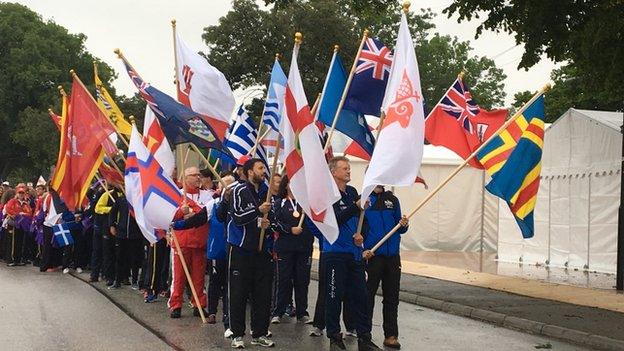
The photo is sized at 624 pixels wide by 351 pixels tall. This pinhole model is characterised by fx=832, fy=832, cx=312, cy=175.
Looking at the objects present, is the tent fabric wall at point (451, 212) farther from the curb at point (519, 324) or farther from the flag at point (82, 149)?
the flag at point (82, 149)

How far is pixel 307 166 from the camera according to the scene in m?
7.87

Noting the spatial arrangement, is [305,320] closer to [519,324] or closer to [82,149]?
[519,324]

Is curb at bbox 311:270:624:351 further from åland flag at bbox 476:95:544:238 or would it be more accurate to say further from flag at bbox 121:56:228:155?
flag at bbox 121:56:228:155

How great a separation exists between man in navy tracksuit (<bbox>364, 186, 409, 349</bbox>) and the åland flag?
201 cm

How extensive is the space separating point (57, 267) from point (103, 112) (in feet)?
24.4

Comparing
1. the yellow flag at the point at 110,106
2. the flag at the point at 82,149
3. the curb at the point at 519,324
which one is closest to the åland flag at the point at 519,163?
the curb at the point at 519,324

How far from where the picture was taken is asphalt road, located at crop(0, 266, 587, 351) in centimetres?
881

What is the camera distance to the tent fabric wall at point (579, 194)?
17.6 meters

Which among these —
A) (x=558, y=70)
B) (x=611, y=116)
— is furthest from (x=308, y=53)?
(x=611, y=116)

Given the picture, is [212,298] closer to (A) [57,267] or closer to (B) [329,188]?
(B) [329,188]

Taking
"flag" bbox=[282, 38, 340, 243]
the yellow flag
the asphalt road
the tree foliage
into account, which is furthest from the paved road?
the tree foliage

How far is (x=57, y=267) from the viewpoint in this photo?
1881 cm

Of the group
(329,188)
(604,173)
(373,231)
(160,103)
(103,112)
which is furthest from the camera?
(604,173)

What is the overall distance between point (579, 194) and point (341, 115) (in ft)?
34.7
